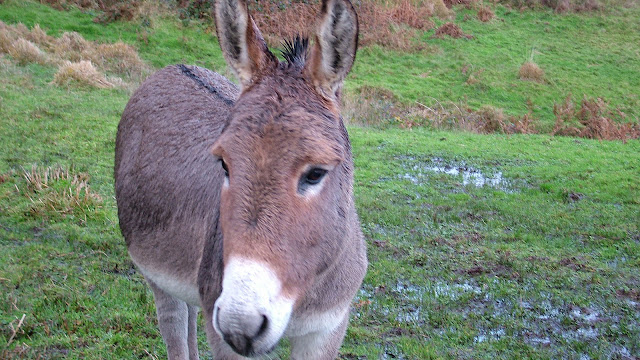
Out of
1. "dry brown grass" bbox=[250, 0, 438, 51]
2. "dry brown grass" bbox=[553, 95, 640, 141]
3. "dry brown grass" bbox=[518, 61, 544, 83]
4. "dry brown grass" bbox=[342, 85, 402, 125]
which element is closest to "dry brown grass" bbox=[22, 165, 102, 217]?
"dry brown grass" bbox=[342, 85, 402, 125]

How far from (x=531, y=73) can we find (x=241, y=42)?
21089mm

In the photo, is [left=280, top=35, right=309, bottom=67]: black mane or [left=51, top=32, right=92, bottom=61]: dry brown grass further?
[left=51, top=32, right=92, bottom=61]: dry brown grass

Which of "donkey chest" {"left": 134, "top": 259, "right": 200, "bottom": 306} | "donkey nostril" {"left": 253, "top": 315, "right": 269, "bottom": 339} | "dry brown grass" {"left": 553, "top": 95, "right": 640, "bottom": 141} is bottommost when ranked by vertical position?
"dry brown grass" {"left": 553, "top": 95, "right": 640, "bottom": 141}

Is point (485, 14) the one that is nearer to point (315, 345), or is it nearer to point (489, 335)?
point (489, 335)

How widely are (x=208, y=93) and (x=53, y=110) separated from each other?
875cm

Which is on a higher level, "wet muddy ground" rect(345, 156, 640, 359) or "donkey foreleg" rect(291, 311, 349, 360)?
"donkey foreleg" rect(291, 311, 349, 360)

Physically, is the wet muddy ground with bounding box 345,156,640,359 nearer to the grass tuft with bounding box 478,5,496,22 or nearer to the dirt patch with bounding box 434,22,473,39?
the dirt patch with bounding box 434,22,473,39

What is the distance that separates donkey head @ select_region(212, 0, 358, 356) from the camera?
2.11 meters

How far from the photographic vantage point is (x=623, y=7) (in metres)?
30.8

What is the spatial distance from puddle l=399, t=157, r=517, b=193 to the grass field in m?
0.07

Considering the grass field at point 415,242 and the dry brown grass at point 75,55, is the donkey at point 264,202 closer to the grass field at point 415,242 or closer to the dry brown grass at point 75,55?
the grass field at point 415,242

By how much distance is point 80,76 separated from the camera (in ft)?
47.3

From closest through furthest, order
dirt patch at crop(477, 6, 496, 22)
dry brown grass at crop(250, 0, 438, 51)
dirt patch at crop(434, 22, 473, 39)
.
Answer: dry brown grass at crop(250, 0, 438, 51)
dirt patch at crop(434, 22, 473, 39)
dirt patch at crop(477, 6, 496, 22)

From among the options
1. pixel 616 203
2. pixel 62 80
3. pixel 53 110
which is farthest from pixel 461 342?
pixel 62 80
